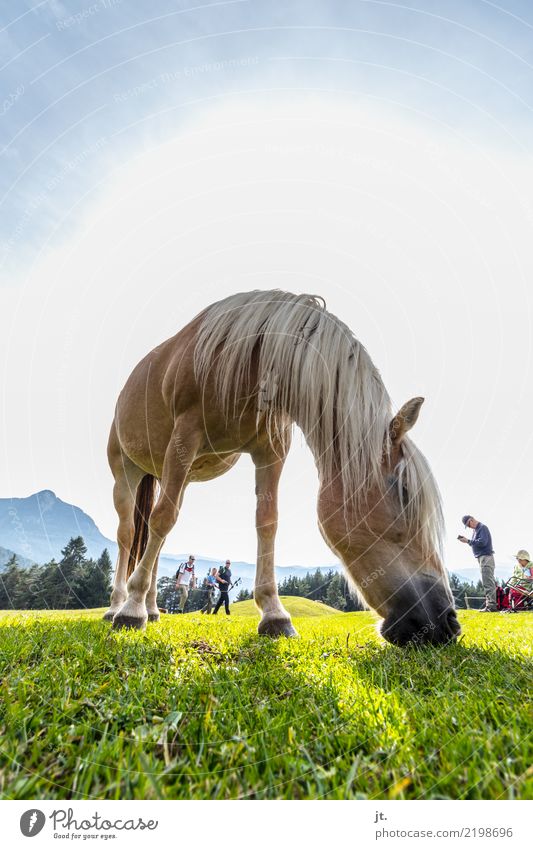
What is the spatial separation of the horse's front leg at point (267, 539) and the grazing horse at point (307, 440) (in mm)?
12

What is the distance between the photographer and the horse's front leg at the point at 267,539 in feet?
14.4

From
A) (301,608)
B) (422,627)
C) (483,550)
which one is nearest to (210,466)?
(422,627)

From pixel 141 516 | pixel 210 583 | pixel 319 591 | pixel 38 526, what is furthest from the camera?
pixel 210 583

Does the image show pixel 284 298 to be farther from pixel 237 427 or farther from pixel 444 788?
pixel 444 788

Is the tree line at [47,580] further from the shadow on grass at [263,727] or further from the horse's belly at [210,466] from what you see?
the horse's belly at [210,466]

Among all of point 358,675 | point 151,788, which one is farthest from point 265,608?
point 151,788

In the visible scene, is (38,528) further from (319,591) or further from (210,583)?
(210,583)

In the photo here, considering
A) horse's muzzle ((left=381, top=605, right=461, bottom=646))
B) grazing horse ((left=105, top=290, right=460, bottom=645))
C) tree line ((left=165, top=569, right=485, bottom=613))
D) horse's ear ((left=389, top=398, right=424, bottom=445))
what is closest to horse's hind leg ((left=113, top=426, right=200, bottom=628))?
grazing horse ((left=105, top=290, right=460, bottom=645))

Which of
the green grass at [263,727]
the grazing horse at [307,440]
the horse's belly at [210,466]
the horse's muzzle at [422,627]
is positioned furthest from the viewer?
the horse's belly at [210,466]

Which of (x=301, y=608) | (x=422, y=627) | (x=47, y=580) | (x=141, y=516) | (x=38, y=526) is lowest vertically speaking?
(x=301, y=608)

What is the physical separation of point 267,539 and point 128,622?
1.66 m

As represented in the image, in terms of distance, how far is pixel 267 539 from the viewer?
482 cm

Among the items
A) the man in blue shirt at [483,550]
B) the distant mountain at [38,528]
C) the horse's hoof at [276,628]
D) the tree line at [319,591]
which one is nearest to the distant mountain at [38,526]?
the distant mountain at [38,528]

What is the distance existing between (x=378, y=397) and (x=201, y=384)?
1.86 m
